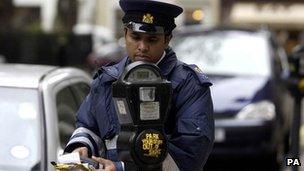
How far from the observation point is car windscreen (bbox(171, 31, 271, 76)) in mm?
9211

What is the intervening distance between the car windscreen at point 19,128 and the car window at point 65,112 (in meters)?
0.17

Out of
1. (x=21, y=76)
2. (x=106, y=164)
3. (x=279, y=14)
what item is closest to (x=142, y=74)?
(x=106, y=164)

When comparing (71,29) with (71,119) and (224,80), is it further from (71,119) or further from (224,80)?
(71,119)

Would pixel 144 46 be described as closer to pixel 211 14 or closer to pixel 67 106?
pixel 67 106

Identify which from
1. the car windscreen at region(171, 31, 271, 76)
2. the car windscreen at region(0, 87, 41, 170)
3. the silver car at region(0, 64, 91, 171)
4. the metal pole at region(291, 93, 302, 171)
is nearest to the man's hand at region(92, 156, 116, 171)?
the silver car at region(0, 64, 91, 171)

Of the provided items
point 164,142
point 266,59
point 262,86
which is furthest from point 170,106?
point 266,59

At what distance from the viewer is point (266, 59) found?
927 centimetres

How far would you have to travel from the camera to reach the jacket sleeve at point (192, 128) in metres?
3.06

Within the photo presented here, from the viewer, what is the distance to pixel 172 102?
3115 millimetres

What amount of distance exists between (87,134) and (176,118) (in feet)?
1.24

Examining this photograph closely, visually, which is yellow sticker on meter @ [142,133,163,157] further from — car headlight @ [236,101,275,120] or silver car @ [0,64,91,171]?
car headlight @ [236,101,275,120]

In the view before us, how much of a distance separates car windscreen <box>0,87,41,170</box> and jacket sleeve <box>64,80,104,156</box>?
2.97 ft

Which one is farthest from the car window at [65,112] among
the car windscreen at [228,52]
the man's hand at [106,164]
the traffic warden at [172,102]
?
the car windscreen at [228,52]

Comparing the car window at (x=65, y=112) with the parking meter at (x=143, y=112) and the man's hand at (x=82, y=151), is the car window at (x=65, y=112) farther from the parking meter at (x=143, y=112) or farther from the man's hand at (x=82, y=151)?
the parking meter at (x=143, y=112)
